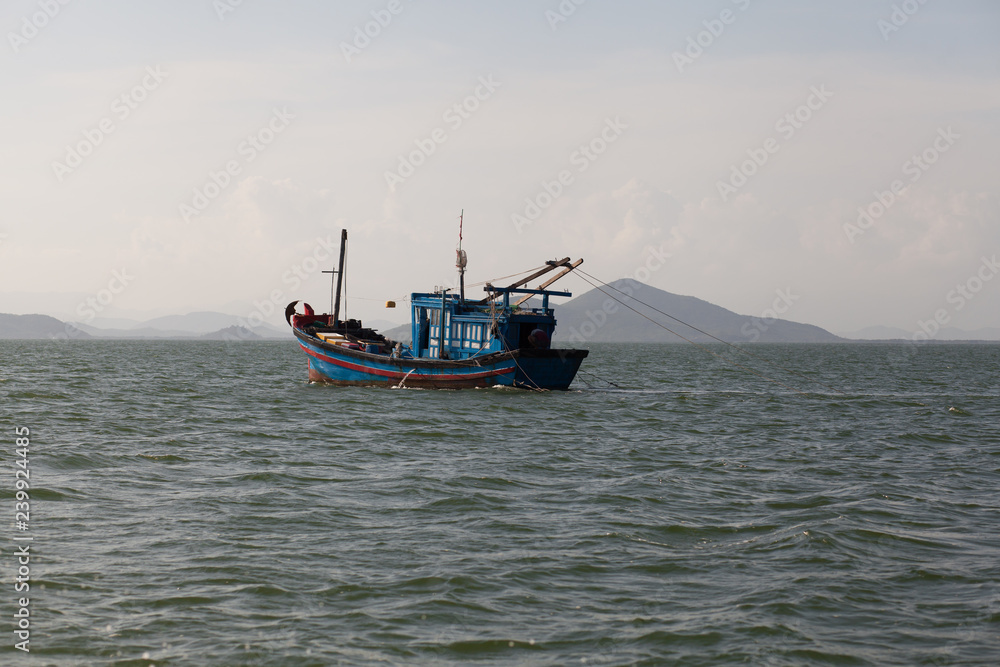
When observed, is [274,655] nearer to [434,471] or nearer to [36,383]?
[434,471]

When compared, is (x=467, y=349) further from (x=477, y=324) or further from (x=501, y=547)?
(x=501, y=547)

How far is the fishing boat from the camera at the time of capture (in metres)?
32.8

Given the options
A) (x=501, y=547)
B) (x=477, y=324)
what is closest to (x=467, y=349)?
(x=477, y=324)

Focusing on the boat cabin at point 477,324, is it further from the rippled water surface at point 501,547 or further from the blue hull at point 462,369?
the rippled water surface at point 501,547

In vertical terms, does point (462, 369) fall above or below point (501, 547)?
above

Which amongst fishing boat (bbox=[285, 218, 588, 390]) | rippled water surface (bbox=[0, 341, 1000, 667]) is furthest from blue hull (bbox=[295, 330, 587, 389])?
rippled water surface (bbox=[0, 341, 1000, 667])

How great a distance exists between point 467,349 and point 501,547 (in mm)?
23704

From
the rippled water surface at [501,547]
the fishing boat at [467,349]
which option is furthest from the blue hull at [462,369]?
the rippled water surface at [501,547]

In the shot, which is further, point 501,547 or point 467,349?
point 467,349

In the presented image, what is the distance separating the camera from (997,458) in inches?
758

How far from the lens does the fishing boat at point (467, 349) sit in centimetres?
3284

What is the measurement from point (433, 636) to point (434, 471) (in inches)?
327

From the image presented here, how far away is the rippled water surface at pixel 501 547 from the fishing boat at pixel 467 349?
33.1 ft

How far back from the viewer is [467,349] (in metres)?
34.2
